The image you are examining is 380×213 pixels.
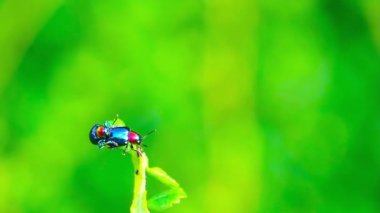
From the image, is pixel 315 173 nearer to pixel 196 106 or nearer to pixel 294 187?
pixel 294 187

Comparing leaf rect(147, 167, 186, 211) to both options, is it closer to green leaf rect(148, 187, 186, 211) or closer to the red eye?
green leaf rect(148, 187, 186, 211)

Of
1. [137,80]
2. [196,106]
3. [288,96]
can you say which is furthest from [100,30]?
[288,96]

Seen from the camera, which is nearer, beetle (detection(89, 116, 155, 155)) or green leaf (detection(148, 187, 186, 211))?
green leaf (detection(148, 187, 186, 211))

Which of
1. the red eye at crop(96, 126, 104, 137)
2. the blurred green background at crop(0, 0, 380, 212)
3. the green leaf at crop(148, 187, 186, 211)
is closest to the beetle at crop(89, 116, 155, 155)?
the red eye at crop(96, 126, 104, 137)

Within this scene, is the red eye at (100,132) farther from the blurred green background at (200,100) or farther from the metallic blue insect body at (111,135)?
the blurred green background at (200,100)

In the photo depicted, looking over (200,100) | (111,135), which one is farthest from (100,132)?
(200,100)

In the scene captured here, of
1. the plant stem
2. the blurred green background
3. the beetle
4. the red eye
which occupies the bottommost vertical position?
the plant stem
